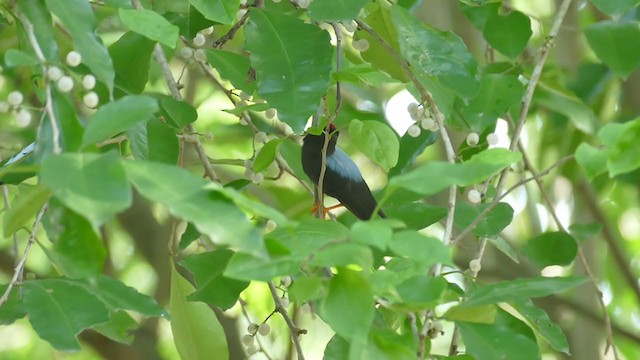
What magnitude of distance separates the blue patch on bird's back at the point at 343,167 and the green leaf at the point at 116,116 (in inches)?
39.4

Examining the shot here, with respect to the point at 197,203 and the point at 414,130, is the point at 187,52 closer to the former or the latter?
the point at 414,130

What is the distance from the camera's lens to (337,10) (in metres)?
1.73

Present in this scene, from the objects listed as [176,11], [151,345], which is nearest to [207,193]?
[176,11]

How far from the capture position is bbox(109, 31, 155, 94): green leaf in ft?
6.10

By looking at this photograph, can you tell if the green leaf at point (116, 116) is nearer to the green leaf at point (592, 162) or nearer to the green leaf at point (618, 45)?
the green leaf at point (592, 162)

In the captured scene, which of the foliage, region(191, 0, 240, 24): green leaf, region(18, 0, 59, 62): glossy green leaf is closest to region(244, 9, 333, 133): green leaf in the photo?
the foliage

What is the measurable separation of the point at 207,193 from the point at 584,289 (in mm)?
2649

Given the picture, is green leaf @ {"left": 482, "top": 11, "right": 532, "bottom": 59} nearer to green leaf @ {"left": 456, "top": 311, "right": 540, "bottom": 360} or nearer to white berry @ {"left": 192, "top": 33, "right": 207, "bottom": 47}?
white berry @ {"left": 192, "top": 33, "right": 207, "bottom": 47}

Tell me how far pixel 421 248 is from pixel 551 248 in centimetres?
114

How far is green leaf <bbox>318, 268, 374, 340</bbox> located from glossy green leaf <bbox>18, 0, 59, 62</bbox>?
0.53m

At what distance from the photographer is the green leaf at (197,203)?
1171 millimetres

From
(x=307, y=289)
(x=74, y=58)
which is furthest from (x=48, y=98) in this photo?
(x=307, y=289)

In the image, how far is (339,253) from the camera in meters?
1.23

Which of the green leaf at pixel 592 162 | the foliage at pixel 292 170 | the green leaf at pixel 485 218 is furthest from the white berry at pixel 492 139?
the green leaf at pixel 592 162
